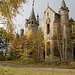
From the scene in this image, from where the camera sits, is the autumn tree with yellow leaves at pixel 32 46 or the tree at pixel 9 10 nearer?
the tree at pixel 9 10

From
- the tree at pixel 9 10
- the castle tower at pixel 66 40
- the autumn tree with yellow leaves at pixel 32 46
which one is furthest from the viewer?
the castle tower at pixel 66 40

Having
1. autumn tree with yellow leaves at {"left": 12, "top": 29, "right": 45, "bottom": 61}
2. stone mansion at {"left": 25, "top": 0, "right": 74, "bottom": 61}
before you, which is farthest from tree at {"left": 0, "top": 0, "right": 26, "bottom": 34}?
stone mansion at {"left": 25, "top": 0, "right": 74, "bottom": 61}

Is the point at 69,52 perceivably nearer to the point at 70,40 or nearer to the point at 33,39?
the point at 70,40

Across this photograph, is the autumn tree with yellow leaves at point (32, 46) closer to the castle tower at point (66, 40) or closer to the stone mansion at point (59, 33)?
the stone mansion at point (59, 33)

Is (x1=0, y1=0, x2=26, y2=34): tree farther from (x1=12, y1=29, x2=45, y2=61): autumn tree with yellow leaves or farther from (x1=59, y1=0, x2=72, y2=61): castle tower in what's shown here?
(x1=59, y1=0, x2=72, y2=61): castle tower

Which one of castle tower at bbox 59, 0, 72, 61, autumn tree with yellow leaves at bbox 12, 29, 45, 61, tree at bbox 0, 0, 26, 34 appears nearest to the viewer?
tree at bbox 0, 0, 26, 34

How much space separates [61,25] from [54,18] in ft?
8.53

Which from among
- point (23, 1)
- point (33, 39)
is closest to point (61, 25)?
point (33, 39)

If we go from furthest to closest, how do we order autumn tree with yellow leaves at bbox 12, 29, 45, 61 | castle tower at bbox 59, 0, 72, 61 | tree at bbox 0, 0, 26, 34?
castle tower at bbox 59, 0, 72, 61 → autumn tree with yellow leaves at bbox 12, 29, 45, 61 → tree at bbox 0, 0, 26, 34

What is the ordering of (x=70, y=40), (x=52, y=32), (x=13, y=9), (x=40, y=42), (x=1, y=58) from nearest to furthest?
1. (x=13, y=9)
2. (x=40, y=42)
3. (x=70, y=40)
4. (x=52, y=32)
5. (x=1, y=58)

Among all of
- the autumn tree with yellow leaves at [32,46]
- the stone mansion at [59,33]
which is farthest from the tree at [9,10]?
the stone mansion at [59,33]

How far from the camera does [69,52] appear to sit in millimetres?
20266

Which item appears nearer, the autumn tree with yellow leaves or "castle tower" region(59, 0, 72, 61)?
the autumn tree with yellow leaves

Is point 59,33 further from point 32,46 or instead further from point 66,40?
point 32,46
